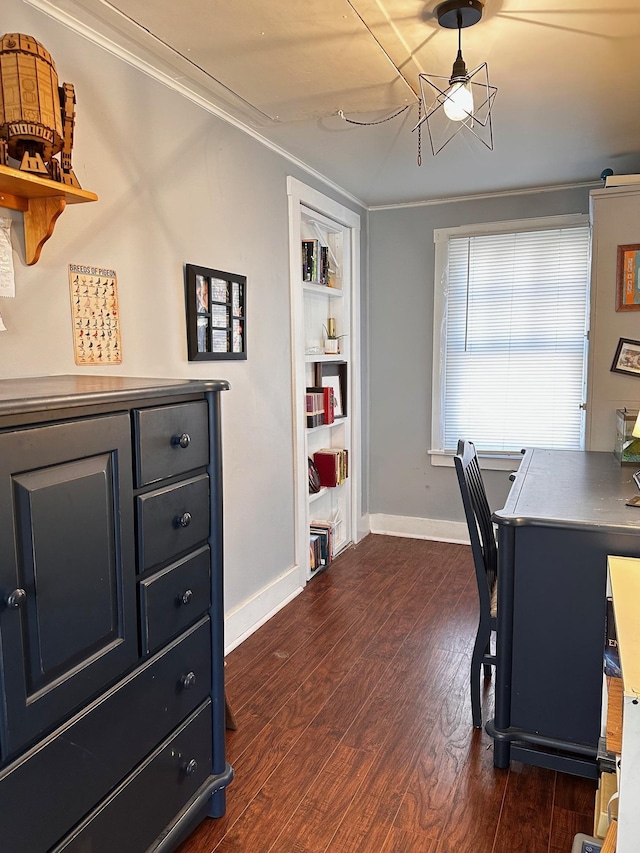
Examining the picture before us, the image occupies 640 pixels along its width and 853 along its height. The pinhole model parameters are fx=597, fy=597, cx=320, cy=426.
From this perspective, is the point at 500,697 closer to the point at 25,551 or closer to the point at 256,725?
the point at 256,725

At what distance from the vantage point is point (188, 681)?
1.56m

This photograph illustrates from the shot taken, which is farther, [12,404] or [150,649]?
[150,649]

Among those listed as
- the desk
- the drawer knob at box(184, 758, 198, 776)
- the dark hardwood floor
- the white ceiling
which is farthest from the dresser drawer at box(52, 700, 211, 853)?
the white ceiling

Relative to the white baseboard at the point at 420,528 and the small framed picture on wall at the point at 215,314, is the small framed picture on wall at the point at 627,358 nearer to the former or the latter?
the white baseboard at the point at 420,528

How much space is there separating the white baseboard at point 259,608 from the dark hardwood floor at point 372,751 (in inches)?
2.1

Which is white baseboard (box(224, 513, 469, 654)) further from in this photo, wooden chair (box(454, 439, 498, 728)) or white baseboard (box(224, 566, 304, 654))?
wooden chair (box(454, 439, 498, 728))

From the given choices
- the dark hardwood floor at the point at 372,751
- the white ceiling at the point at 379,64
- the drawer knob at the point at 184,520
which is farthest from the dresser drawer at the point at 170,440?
the white ceiling at the point at 379,64

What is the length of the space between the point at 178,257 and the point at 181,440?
1.13 m

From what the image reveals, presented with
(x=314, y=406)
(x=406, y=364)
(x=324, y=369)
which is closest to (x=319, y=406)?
(x=314, y=406)

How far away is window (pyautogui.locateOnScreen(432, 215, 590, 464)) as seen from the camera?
3850mm

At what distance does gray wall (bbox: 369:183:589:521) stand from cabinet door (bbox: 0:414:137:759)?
3.22 m

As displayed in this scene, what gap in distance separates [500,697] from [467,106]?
1.85 metres

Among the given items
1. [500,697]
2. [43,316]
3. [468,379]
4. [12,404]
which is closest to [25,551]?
[12,404]

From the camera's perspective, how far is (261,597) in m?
3.01
